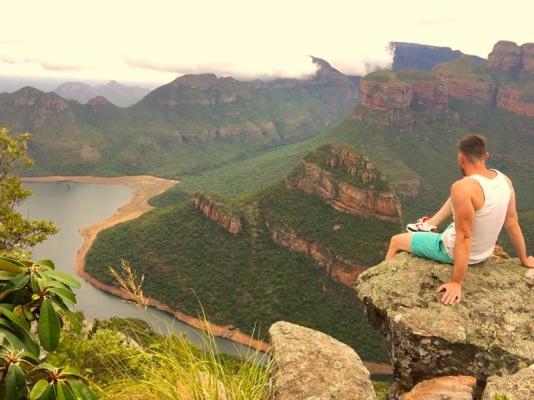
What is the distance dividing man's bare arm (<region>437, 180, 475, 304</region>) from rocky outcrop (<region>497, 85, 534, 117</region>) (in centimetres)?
14981

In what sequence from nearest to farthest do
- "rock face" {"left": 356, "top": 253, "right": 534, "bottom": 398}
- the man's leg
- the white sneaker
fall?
"rock face" {"left": 356, "top": 253, "right": 534, "bottom": 398} → the man's leg → the white sneaker

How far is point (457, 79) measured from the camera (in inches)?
5782

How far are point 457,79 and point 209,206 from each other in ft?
388

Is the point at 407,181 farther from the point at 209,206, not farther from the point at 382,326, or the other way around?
the point at 382,326

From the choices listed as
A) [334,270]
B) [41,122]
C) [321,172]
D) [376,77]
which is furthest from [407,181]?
[41,122]

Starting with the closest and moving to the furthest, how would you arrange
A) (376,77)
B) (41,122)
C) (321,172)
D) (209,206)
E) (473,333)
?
(473,333) → (321,172) → (209,206) → (376,77) → (41,122)

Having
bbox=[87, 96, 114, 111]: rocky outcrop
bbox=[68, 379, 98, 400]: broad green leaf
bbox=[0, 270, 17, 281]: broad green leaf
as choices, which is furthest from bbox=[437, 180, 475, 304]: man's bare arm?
bbox=[87, 96, 114, 111]: rocky outcrop

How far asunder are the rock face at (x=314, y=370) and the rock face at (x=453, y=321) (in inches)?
21.5

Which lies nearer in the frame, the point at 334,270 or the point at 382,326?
the point at 382,326

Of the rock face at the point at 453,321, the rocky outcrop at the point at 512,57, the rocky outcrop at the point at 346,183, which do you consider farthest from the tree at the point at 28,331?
the rocky outcrop at the point at 512,57

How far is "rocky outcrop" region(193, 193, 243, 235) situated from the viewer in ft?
208

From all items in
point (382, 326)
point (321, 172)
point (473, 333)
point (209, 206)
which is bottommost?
point (209, 206)

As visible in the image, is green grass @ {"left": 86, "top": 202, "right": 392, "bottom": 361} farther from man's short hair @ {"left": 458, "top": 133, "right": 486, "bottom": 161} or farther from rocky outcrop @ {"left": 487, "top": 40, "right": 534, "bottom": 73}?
rocky outcrop @ {"left": 487, "top": 40, "right": 534, "bottom": 73}

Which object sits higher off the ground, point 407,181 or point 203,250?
point 407,181
